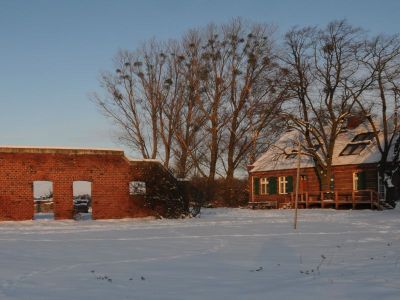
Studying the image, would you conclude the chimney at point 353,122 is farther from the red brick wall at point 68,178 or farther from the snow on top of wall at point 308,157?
the red brick wall at point 68,178

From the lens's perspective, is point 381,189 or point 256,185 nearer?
point 381,189

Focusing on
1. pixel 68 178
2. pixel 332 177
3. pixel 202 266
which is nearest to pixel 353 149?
pixel 332 177

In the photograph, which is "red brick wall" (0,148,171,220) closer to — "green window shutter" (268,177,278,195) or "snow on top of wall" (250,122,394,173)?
"snow on top of wall" (250,122,394,173)

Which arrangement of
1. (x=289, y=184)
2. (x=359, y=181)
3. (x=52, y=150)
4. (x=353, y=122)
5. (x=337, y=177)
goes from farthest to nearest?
(x=289, y=184) → (x=353, y=122) → (x=337, y=177) → (x=359, y=181) → (x=52, y=150)

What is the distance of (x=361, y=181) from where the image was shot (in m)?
35.7

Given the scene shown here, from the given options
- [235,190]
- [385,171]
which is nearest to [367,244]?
[385,171]

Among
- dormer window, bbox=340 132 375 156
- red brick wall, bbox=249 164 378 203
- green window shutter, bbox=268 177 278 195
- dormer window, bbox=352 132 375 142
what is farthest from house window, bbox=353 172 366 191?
green window shutter, bbox=268 177 278 195

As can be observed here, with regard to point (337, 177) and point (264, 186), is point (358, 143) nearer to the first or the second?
point (337, 177)

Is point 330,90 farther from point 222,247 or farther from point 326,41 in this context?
point 222,247

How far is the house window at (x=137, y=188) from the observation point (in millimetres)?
27422

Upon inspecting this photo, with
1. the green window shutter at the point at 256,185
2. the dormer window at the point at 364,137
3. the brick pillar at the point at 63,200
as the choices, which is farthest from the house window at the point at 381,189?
the brick pillar at the point at 63,200

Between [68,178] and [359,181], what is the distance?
18568mm

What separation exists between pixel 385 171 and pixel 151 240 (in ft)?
70.8

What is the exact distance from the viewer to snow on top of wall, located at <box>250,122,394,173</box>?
35906 millimetres
